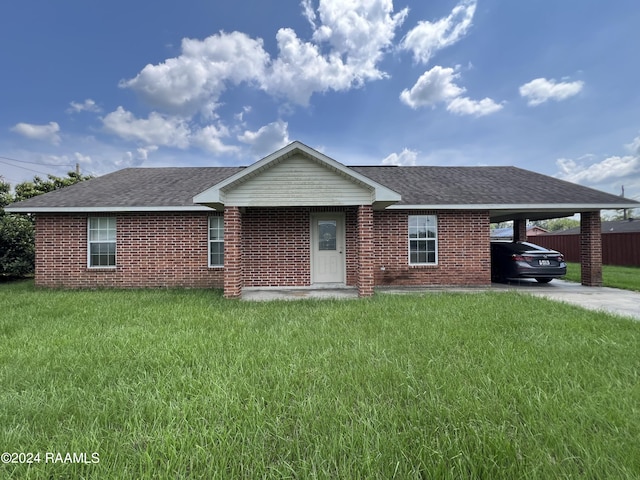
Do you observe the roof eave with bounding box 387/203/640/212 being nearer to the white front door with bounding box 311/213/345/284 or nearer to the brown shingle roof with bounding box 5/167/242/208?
the white front door with bounding box 311/213/345/284

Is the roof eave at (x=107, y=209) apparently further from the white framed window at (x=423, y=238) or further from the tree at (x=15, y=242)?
the white framed window at (x=423, y=238)

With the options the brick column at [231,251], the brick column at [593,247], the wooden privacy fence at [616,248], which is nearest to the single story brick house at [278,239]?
the brick column at [593,247]

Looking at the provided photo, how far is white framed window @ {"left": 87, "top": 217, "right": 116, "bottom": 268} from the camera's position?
9961 millimetres

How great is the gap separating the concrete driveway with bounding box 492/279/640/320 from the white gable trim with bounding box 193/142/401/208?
524cm

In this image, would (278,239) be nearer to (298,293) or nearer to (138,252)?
(298,293)

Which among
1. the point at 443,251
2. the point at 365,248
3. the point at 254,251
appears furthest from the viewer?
the point at 443,251

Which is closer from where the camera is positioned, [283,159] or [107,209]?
[283,159]

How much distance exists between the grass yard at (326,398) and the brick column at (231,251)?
2.33m

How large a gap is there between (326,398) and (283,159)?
20.5 feet

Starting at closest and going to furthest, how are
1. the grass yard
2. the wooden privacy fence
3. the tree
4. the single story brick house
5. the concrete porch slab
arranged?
the grass yard → the concrete porch slab → the single story brick house → the tree → the wooden privacy fence

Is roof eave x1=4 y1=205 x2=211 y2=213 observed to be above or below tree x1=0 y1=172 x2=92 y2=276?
above

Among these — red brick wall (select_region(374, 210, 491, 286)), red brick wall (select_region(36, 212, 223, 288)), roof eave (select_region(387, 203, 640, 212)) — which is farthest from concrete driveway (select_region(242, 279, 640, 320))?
roof eave (select_region(387, 203, 640, 212))

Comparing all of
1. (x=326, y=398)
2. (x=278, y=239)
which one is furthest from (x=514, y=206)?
(x=326, y=398)

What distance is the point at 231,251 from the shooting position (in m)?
7.77
